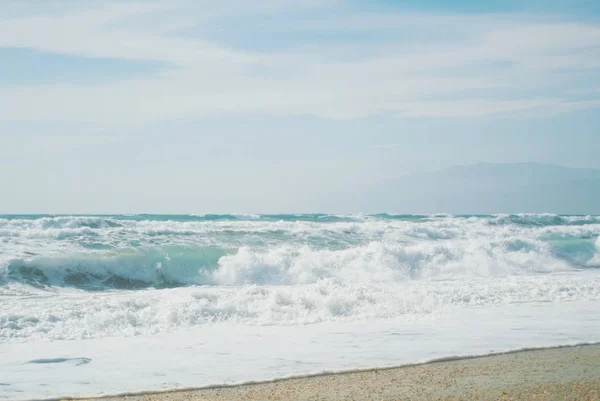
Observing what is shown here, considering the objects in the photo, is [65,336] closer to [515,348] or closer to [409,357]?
[409,357]

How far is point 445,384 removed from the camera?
568 cm

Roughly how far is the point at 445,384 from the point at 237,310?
15.9 feet

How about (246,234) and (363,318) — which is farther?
(246,234)

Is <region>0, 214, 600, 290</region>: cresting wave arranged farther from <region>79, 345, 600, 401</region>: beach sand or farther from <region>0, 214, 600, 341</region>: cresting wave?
<region>79, 345, 600, 401</region>: beach sand

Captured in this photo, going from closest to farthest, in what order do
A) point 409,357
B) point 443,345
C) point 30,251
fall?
1. point 409,357
2. point 443,345
3. point 30,251

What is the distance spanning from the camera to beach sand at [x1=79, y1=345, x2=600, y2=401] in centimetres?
528

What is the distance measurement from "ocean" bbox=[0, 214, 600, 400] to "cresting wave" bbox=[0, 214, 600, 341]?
0.16ft

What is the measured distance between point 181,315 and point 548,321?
5.69 metres

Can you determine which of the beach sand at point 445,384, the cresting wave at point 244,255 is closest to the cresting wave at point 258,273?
the cresting wave at point 244,255

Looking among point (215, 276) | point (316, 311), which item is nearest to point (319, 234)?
point (215, 276)

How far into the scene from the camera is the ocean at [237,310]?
661 cm

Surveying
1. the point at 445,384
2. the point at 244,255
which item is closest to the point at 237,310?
the point at 445,384

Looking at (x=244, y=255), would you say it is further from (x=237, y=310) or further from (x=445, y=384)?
(x=445, y=384)

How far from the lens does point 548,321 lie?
29.9 feet
